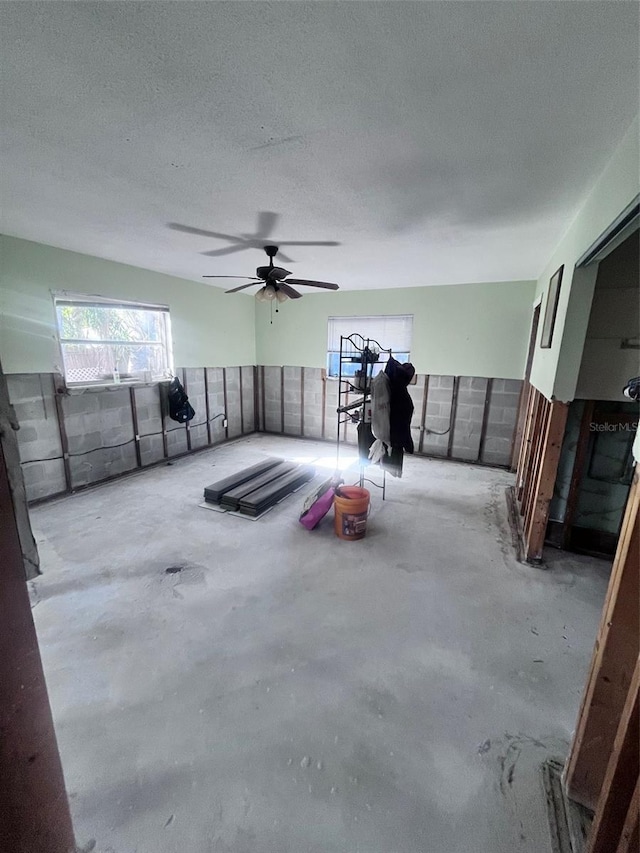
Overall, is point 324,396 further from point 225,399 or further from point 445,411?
point 445,411

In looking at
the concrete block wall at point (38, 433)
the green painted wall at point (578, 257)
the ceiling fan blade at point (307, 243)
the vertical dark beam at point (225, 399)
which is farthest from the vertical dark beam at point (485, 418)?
the concrete block wall at point (38, 433)

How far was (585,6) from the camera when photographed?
102cm

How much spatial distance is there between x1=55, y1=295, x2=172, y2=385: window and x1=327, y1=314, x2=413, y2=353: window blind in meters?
2.74

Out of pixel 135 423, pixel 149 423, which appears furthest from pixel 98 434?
pixel 149 423

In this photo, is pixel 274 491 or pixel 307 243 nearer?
pixel 307 243

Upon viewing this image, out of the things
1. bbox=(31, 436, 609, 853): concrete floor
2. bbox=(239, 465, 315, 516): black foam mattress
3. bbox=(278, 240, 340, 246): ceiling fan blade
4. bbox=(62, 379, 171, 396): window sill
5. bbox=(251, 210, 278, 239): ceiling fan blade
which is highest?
bbox=(278, 240, 340, 246): ceiling fan blade

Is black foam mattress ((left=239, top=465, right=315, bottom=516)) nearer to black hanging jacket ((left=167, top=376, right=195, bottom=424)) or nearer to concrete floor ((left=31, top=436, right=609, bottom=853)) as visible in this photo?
concrete floor ((left=31, top=436, right=609, bottom=853))

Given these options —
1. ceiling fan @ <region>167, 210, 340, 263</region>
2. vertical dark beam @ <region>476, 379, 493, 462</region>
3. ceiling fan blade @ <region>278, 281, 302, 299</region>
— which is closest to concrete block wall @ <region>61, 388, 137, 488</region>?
ceiling fan @ <region>167, 210, 340, 263</region>

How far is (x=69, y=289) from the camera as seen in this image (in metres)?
3.95

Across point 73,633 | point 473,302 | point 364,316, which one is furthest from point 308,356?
point 73,633

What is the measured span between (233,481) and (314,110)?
3.59 m

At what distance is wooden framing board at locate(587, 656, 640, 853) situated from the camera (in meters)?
0.97

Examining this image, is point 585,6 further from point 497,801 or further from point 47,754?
point 497,801

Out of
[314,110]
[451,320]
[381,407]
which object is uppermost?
[314,110]
